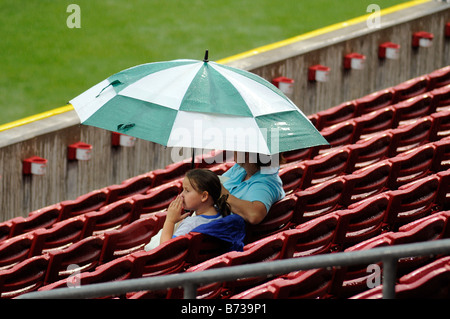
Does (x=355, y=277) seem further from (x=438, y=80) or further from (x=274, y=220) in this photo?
(x=438, y=80)

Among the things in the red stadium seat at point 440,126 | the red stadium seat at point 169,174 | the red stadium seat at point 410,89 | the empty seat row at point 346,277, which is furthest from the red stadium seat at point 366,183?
the red stadium seat at point 410,89

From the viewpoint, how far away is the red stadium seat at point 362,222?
12.8 feet

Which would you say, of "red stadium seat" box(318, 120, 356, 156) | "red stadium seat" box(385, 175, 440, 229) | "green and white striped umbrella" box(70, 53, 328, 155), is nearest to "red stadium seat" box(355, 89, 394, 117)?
"red stadium seat" box(318, 120, 356, 156)

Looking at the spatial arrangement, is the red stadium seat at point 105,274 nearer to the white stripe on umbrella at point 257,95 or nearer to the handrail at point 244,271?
the white stripe on umbrella at point 257,95

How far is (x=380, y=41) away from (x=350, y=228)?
196 inches

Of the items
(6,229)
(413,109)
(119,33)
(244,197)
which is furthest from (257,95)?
(119,33)

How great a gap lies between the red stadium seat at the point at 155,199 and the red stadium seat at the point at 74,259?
2.30 ft

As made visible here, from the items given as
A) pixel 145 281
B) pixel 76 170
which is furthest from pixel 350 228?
pixel 76 170

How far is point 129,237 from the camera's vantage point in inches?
172

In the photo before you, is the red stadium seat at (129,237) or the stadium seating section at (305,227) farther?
the red stadium seat at (129,237)

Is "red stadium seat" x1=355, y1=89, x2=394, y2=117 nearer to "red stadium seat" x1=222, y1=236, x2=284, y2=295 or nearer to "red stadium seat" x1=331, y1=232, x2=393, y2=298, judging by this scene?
"red stadium seat" x1=222, y1=236, x2=284, y2=295

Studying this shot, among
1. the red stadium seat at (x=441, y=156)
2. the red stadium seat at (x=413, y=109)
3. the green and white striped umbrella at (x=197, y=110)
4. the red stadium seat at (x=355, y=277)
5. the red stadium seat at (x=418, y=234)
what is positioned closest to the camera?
the red stadium seat at (x=355, y=277)

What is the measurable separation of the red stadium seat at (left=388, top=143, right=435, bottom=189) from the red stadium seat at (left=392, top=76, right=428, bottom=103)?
198cm
